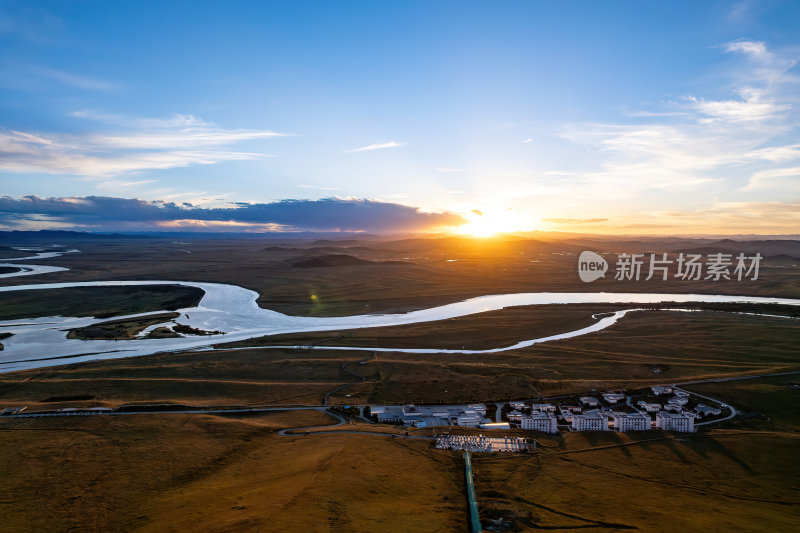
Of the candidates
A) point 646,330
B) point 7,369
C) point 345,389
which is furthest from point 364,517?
point 646,330

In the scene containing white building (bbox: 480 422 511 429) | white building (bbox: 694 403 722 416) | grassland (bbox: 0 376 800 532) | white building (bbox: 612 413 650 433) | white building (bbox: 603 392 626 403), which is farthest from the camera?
white building (bbox: 603 392 626 403)

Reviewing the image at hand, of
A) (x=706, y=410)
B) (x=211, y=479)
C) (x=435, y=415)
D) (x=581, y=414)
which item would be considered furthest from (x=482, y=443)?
(x=706, y=410)

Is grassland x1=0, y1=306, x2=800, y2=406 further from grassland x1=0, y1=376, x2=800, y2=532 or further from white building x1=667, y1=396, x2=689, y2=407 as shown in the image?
grassland x1=0, y1=376, x2=800, y2=532

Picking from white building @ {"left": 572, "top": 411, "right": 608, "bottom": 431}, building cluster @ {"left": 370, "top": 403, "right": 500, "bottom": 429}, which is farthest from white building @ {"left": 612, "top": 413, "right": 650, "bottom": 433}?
building cluster @ {"left": 370, "top": 403, "right": 500, "bottom": 429}

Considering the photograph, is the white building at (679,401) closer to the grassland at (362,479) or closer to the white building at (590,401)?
the grassland at (362,479)

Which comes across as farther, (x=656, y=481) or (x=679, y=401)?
(x=679, y=401)

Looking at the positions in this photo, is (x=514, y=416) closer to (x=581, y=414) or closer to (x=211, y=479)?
(x=581, y=414)
